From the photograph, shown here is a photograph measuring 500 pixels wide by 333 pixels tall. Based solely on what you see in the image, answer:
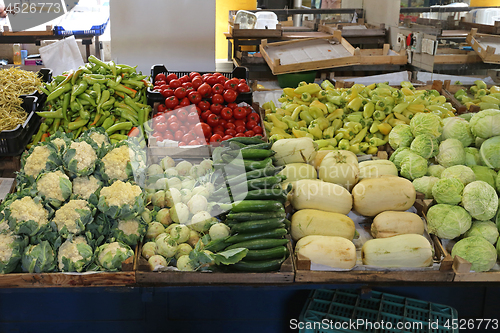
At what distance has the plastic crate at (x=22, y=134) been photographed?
9.90ft

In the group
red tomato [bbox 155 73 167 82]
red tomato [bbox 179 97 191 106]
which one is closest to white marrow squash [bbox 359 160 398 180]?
red tomato [bbox 179 97 191 106]

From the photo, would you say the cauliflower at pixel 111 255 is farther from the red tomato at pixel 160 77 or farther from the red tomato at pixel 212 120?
the red tomato at pixel 160 77

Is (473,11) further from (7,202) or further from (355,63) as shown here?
(7,202)

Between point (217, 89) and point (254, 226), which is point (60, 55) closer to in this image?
point (217, 89)

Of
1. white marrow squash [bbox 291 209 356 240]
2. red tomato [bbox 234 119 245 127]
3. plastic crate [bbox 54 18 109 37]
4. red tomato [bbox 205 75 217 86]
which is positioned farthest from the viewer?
plastic crate [bbox 54 18 109 37]

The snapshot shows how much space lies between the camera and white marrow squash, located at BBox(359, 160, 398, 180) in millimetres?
2527

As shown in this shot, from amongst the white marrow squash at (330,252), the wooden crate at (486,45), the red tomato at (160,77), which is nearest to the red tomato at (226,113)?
the red tomato at (160,77)

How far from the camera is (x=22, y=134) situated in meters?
3.15

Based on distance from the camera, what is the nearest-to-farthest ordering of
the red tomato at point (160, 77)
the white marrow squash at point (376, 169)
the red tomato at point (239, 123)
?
the white marrow squash at point (376, 169)
the red tomato at point (239, 123)
the red tomato at point (160, 77)

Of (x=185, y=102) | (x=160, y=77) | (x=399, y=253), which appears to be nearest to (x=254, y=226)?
(x=399, y=253)

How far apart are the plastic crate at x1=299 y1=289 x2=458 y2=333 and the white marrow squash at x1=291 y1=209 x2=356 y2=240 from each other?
339 millimetres

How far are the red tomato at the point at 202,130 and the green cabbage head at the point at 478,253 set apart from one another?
6.72 ft

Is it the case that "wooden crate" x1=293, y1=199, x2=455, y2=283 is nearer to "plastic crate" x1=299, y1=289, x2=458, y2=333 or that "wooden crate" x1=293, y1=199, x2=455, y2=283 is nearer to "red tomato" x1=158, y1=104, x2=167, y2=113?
"plastic crate" x1=299, y1=289, x2=458, y2=333

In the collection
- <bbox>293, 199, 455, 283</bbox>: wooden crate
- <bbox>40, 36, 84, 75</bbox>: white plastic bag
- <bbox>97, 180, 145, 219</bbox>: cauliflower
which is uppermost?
<bbox>40, 36, 84, 75</bbox>: white plastic bag
